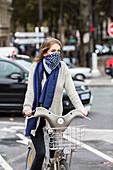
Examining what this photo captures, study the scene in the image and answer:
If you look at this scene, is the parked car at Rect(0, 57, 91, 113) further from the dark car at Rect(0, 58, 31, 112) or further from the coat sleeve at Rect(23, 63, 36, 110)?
the coat sleeve at Rect(23, 63, 36, 110)

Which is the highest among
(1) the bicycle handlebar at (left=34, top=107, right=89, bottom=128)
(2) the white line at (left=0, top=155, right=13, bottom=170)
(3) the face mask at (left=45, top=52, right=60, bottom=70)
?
(3) the face mask at (left=45, top=52, right=60, bottom=70)

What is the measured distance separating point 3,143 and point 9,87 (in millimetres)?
3486

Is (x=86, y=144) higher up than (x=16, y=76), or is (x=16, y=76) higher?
(x=16, y=76)

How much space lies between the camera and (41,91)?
4980mm

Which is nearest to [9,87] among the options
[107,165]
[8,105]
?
[8,105]

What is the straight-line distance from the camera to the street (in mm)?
6871

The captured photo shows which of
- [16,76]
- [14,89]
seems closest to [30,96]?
[16,76]

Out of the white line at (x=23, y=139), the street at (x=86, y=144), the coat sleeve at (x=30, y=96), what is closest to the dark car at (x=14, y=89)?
the street at (x=86, y=144)

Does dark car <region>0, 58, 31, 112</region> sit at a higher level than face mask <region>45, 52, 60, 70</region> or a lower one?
lower

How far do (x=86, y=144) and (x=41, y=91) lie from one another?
3429 millimetres

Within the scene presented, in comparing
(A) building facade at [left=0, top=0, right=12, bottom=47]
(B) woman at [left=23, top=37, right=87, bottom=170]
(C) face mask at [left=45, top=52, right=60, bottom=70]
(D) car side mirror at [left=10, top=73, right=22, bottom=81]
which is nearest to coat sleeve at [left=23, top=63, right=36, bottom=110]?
(B) woman at [left=23, top=37, right=87, bottom=170]

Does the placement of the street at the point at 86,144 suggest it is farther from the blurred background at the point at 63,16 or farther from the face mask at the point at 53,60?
the blurred background at the point at 63,16

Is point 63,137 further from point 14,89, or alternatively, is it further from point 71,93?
point 14,89

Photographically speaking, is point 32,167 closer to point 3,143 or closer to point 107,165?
point 107,165
